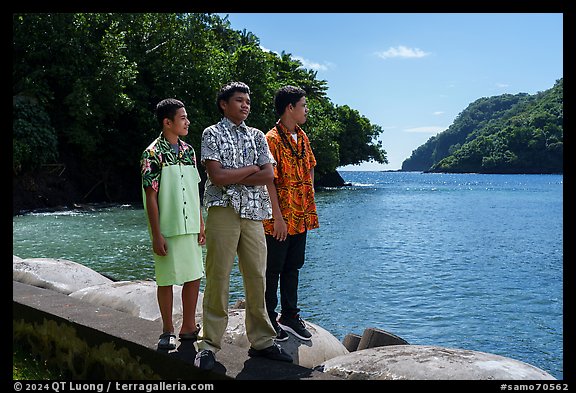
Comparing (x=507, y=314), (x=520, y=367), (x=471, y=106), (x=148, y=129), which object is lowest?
(x=507, y=314)

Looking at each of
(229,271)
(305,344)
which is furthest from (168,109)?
(305,344)

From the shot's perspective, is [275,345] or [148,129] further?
[148,129]

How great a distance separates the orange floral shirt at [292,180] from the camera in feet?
15.3

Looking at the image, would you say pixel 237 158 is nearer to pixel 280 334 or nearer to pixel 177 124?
pixel 177 124

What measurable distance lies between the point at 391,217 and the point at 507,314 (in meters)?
23.1

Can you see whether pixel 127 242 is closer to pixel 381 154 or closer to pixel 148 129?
pixel 148 129

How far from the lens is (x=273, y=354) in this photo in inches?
160

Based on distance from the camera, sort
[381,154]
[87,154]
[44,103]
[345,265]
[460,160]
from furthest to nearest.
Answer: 1. [460,160]
2. [381,154]
3. [87,154]
4. [44,103]
5. [345,265]

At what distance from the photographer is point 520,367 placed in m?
3.85

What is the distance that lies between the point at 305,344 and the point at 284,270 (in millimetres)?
565

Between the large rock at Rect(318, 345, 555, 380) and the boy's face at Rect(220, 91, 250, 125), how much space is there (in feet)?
5.55

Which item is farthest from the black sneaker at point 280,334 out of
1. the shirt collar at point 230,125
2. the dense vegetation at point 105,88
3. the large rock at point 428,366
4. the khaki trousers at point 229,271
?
the dense vegetation at point 105,88

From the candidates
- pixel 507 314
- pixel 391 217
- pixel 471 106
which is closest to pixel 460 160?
pixel 471 106

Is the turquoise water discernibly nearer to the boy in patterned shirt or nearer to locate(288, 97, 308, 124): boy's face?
locate(288, 97, 308, 124): boy's face
